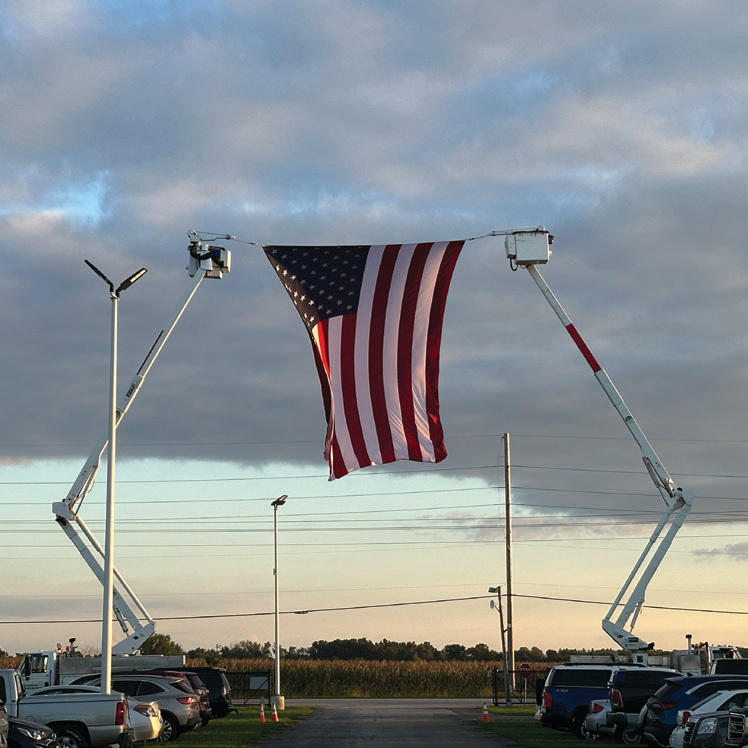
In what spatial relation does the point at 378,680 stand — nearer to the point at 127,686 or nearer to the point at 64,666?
the point at 64,666

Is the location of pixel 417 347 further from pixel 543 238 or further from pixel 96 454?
pixel 96 454

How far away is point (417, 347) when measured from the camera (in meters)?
29.2

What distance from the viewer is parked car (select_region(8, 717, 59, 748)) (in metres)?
21.1

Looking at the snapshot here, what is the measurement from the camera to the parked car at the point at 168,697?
32.8 metres

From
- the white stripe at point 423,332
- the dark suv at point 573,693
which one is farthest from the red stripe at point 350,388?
the dark suv at point 573,693

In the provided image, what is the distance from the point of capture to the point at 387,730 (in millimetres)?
35750

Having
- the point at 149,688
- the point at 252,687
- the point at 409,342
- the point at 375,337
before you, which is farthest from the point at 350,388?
the point at 252,687

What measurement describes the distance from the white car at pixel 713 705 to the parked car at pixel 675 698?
1.02 meters

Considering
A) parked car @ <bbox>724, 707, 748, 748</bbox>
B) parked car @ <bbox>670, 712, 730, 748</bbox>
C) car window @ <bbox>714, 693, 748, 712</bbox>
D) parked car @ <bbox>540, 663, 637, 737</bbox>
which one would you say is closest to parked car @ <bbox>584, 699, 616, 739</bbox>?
parked car @ <bbox>540, 663, 637, 737</bbox>

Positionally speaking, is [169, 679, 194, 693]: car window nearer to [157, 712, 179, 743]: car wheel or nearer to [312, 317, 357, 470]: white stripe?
[157, 712, 179, 743]: car wheel

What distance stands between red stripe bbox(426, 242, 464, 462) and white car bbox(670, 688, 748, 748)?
8.31 m

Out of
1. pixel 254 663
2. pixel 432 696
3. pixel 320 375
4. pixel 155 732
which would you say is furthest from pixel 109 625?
pixel 254 663

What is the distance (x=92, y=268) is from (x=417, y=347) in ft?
29.0

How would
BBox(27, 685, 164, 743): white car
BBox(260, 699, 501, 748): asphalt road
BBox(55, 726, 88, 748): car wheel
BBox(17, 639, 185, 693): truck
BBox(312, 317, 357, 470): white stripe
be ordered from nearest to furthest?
BBox(55, 726, 88, 748): car wheel, BBox(27, 685, 164, 743): white car, BBox(312, 317, 357, 470): white stripe, BBox(260, 699, 501, 748): asphalt road, BBox(17, 639, 185, 693): truck
